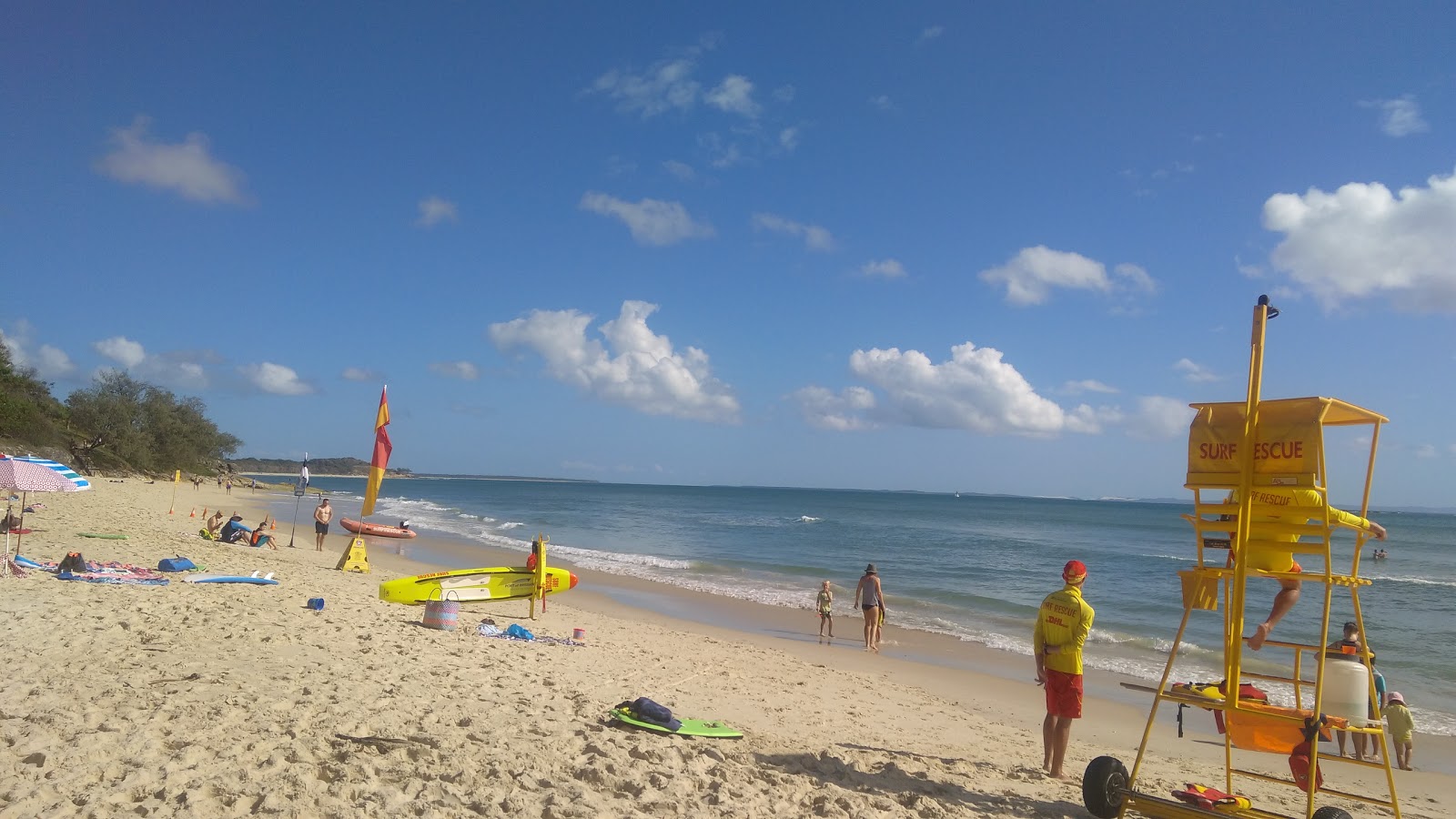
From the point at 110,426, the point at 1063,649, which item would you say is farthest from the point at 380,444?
the point at 110,426

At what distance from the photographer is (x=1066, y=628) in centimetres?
571

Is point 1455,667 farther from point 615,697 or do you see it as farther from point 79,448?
point 79,448

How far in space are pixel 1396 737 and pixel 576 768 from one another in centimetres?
784

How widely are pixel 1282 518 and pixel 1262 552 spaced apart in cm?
22

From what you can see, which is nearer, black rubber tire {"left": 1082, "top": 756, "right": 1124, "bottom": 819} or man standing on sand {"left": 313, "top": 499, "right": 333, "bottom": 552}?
black rubber tire {"left": 1082, "top": 756, "right": 1124, "bottom": 819}

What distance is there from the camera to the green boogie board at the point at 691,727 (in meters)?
5.94

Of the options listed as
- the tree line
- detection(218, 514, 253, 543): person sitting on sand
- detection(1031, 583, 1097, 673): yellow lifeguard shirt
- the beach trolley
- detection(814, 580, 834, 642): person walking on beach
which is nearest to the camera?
the beach trolley

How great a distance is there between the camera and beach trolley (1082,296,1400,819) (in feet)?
13.7

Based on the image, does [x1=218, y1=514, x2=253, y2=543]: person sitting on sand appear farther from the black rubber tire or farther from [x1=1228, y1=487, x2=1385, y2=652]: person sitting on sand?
[x1=1228, y1=487, x2=1385, y2=652]: person sitting on sand

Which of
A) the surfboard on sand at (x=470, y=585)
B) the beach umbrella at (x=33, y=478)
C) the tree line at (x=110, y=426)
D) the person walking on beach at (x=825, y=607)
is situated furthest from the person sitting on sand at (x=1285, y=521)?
the tree line at (x=110, y=426)

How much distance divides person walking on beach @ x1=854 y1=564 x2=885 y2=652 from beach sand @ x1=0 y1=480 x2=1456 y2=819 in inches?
46.4

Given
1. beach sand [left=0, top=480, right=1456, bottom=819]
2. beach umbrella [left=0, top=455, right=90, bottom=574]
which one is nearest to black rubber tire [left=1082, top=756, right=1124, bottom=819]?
beach sand [left=0, top=480, right=1456, bottom=819]

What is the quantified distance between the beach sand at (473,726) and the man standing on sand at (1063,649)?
0.49 metres

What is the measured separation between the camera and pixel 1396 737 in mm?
7785
